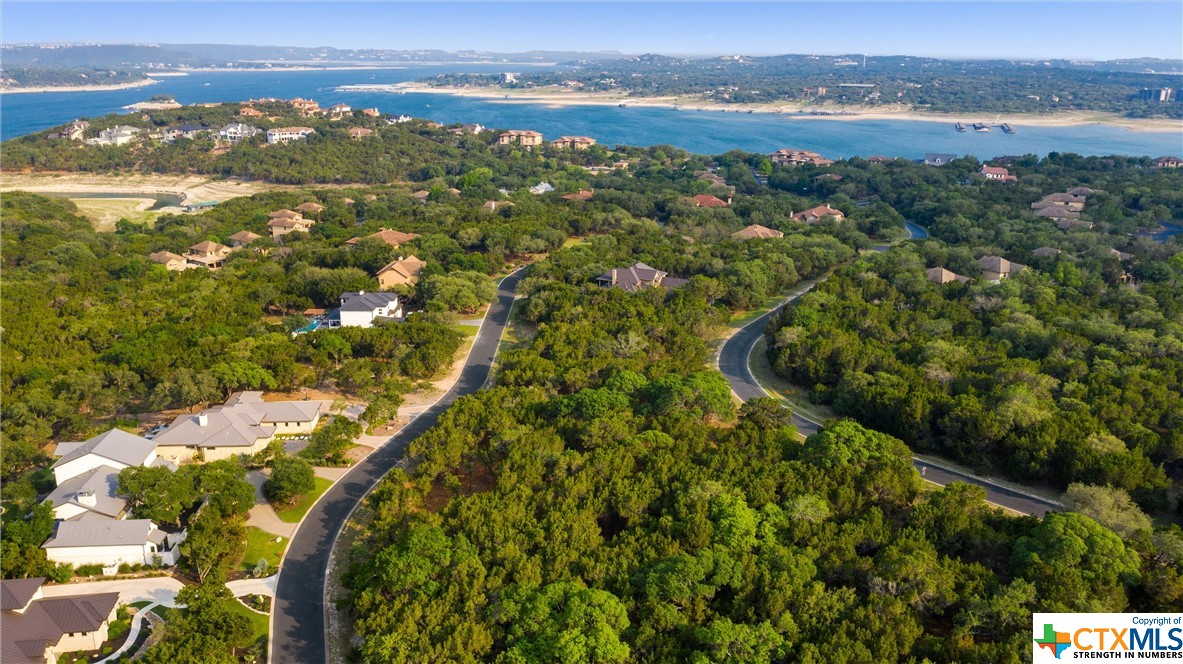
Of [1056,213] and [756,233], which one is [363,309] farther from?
[1056,213]

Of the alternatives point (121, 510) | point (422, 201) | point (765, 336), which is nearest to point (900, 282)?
point (765, 336)

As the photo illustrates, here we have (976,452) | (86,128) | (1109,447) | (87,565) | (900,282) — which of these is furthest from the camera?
(86,128)

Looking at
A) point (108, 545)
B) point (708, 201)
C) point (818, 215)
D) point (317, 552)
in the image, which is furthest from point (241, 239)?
point (818, 215)

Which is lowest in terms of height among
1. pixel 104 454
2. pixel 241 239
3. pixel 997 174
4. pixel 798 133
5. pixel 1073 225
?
pixel 104 454

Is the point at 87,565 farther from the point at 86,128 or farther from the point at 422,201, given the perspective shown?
the point at 86,128

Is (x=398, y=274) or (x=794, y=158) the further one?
(x=794, y=158)

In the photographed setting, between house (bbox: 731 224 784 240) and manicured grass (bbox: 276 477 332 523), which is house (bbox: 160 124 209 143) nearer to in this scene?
house (bbox: 731 224 784 240)

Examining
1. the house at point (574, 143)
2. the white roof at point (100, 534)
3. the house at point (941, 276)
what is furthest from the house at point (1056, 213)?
the white roof at point (100, 534)
